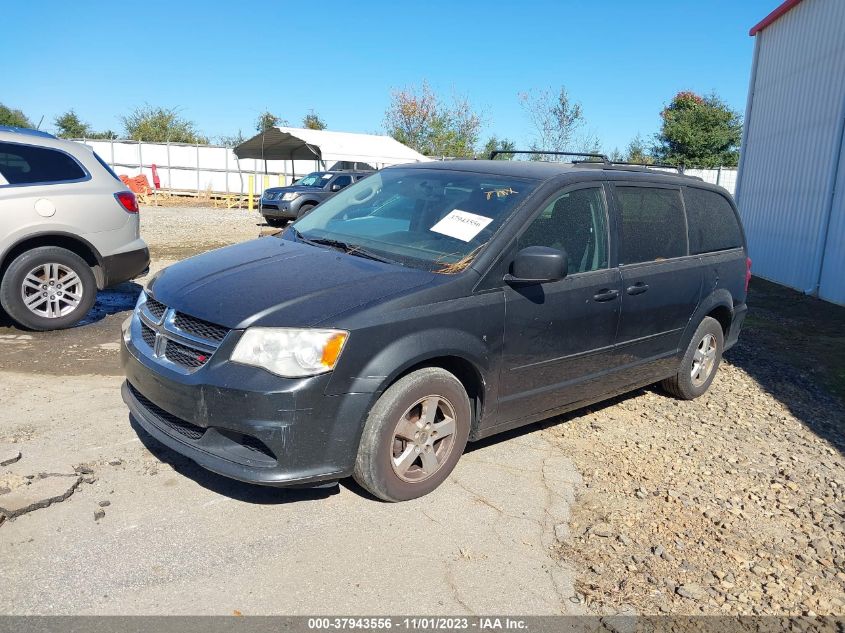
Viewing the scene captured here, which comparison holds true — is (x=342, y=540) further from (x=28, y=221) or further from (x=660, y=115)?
(x=660, y=115)

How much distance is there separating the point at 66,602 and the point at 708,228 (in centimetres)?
497

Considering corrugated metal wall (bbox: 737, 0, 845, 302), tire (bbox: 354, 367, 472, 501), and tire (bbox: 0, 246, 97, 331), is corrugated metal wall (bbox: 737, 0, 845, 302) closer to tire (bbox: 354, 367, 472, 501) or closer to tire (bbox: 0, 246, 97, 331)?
tire (bbox: 354, 367, 472, 501)

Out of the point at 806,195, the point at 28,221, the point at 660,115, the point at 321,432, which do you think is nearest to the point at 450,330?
the point at 321,432

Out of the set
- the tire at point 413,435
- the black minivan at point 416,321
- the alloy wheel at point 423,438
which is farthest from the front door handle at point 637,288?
the alloy wheel at point 423,438

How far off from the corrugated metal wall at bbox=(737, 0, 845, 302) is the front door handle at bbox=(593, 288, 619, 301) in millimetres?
7750

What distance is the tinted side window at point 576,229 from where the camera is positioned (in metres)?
4.11

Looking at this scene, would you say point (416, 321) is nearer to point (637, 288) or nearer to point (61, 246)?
point (637, 288)

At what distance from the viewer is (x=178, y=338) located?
3455mm

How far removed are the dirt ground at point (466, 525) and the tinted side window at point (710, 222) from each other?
1397mm

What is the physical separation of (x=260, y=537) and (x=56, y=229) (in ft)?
15.0

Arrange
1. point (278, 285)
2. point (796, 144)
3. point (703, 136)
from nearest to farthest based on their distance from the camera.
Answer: point (278, 285) → point (796, 144) → point (703, 136)

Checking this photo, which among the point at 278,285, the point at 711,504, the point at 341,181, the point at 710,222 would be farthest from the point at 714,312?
the point at 341,181

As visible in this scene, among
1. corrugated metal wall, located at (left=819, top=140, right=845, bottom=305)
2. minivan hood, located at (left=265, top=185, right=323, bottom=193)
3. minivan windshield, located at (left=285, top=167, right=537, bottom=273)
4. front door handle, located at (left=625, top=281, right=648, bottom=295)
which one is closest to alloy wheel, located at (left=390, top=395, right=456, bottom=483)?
minivan windshield, located at (left=285, top=167, right=537, bottom=273)

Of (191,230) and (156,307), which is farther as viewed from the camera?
(191,230)
